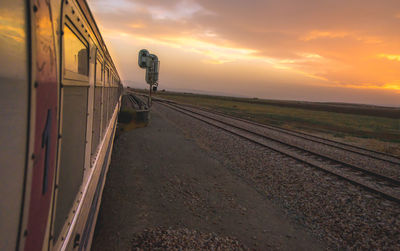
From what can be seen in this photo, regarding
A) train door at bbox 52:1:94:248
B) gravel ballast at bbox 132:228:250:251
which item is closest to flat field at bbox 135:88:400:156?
gravel ballast at bbox 132:228:250:251

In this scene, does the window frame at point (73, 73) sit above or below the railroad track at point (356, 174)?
above

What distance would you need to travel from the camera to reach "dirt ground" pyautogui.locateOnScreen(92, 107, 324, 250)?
410 cm

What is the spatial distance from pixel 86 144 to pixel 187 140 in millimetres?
8233

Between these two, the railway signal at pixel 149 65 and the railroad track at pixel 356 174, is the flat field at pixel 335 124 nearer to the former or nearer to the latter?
the railroad track at pixel 356 174

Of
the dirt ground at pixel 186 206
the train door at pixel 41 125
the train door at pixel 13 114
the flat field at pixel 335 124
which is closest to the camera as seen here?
the train door at pixel 13 114

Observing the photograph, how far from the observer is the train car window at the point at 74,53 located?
1778 mm

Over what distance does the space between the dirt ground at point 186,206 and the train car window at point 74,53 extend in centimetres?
278

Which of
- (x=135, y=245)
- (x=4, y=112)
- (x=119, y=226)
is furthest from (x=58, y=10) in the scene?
(x=119, y=226)

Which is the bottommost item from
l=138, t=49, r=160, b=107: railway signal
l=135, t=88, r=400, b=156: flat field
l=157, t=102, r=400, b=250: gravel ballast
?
l=157, t=102, r=400, b=250: gravel ballast

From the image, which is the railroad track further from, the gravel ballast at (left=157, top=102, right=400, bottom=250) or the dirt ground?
the dirt ground

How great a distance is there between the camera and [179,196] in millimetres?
5340

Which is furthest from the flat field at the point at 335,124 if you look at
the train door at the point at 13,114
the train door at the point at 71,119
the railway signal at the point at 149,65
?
the train door at the point at 13,114

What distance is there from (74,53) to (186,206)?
3840mm

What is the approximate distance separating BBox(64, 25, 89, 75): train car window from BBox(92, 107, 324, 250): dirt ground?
2.78 metres
